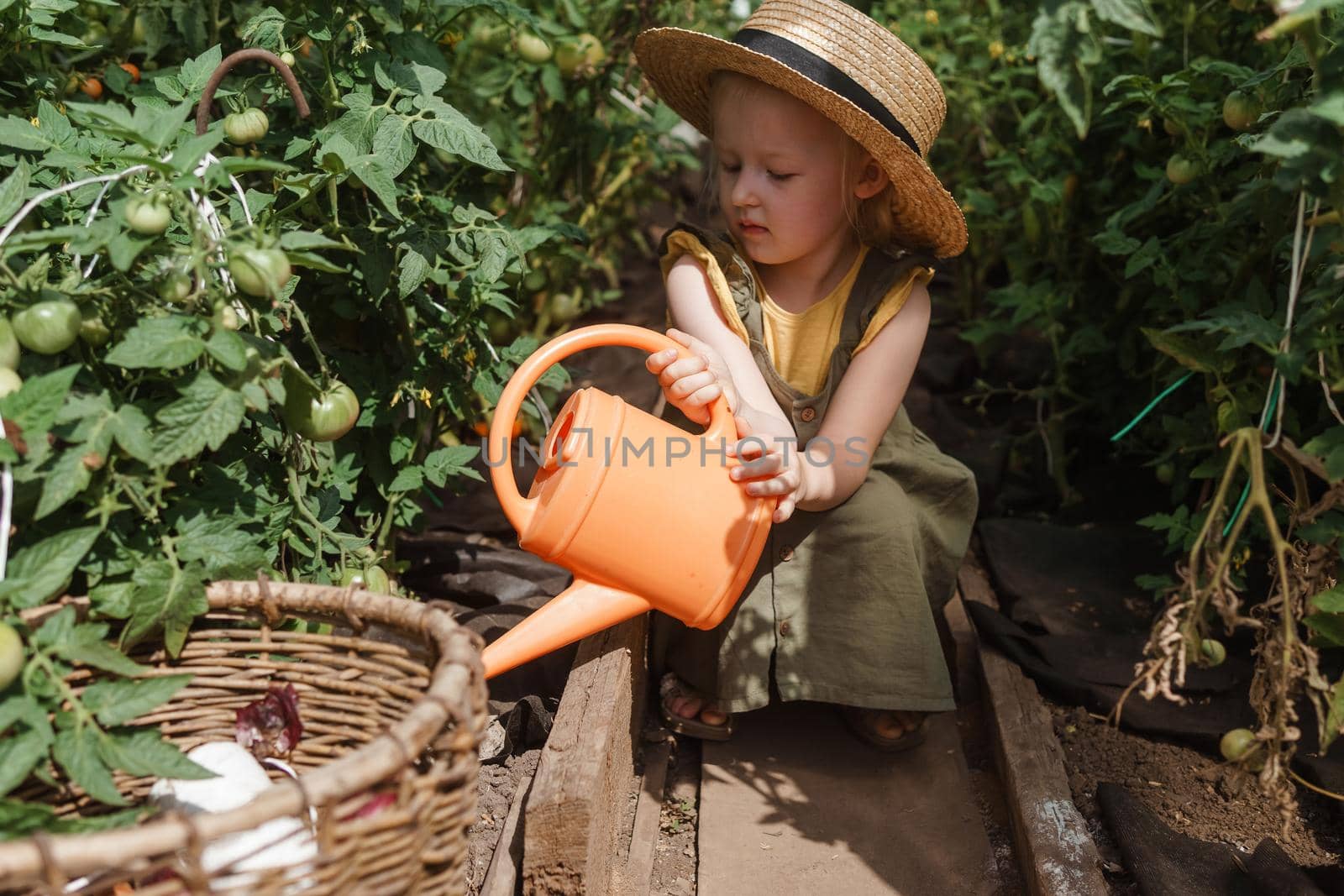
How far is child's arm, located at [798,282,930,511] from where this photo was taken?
175cm

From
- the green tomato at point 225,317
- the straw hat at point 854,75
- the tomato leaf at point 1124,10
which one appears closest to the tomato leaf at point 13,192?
the green tomato at point 225,317

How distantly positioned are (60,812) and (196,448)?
0.45m

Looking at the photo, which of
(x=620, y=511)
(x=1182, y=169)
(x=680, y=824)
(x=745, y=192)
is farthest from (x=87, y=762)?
(x=1182, y=169)

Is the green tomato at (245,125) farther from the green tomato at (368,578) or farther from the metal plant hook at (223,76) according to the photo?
the green tomato at (368,578)

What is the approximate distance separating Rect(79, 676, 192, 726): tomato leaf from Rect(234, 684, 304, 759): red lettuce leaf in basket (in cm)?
22

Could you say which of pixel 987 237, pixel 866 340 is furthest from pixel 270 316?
pixel 987 237

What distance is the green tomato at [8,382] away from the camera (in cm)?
108

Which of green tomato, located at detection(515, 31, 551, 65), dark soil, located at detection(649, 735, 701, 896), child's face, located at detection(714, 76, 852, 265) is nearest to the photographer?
dark soil, located at detection(649, 735, 701, 896)

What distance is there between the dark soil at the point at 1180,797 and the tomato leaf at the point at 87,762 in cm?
125

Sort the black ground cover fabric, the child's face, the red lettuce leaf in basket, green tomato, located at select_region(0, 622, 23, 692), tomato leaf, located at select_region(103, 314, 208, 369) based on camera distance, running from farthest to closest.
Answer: the child's face, the black ground cover fabric, the red lettuce leaf in basket, tomato leaf, located at select_region(103, 314, 208, 369), green tomato, located at select_region(0, 622, 23, 692)

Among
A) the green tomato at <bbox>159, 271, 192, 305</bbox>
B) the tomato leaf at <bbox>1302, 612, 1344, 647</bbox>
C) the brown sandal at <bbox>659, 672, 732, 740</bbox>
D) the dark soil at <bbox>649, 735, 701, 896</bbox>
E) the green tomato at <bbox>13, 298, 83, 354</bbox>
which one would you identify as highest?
the green tomato at <bbox>159, 271, 192, 305</bbox>

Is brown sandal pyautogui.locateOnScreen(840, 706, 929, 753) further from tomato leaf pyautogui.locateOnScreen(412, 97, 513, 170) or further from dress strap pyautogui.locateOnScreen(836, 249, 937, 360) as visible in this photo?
tomato leaf pyautogui.locateOnScreen(412, 97, 513, 170)

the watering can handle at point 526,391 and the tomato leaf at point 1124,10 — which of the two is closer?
the tomato leaf at point 1124,10

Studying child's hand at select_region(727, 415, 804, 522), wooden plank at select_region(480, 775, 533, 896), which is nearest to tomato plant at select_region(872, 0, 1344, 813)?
child's hand at select_region(727, 415, 804, 522)
